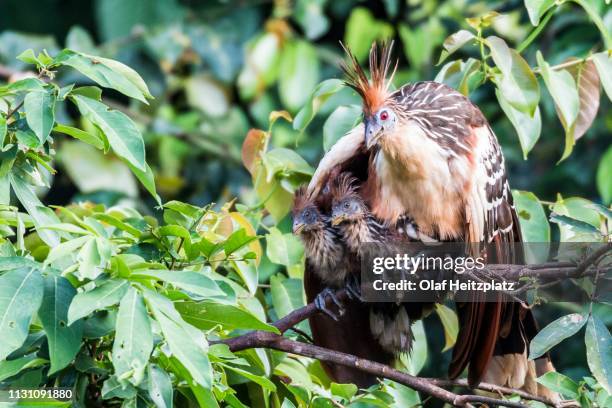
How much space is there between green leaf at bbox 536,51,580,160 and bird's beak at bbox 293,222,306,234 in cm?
83

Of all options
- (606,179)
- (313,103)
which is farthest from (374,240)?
(606,179)

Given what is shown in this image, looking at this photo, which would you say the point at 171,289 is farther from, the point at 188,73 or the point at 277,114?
the point at 188,73

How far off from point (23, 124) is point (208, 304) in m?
0.59

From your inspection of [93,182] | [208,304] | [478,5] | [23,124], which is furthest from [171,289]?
[478,5]

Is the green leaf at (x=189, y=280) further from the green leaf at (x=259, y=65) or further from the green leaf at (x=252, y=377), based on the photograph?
the green leaf at (x=259, y=65)

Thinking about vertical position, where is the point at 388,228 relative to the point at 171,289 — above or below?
above

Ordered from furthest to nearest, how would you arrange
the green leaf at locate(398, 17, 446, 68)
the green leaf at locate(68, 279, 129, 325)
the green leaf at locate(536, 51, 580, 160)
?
the green leaf at locate(398, 17, 446, 68), the green leaf at locate(536, 51, 580, 160), the green leaf at locate(68, 279, 129, 325)

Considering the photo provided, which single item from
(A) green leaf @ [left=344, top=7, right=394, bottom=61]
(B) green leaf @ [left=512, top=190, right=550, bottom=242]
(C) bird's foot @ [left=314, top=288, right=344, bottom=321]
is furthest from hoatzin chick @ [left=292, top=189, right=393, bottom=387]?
(A) green leaf @ [left=344, top=7, right=394, bottom=61]

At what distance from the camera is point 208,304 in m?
2.10

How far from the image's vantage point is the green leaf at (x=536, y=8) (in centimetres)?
263

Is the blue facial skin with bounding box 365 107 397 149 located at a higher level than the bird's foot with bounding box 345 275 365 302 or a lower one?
higher

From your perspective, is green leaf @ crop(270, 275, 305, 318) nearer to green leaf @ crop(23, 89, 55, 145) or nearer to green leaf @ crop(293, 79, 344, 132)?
green leaf @ crop(293, 79, 344, 132)

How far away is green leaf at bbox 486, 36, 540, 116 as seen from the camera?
2.77m

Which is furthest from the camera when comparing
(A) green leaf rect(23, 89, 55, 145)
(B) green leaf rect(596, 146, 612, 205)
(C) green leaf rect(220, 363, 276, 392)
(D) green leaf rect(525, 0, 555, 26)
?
(B) green leaf rect(596, 146, 612, 205)
